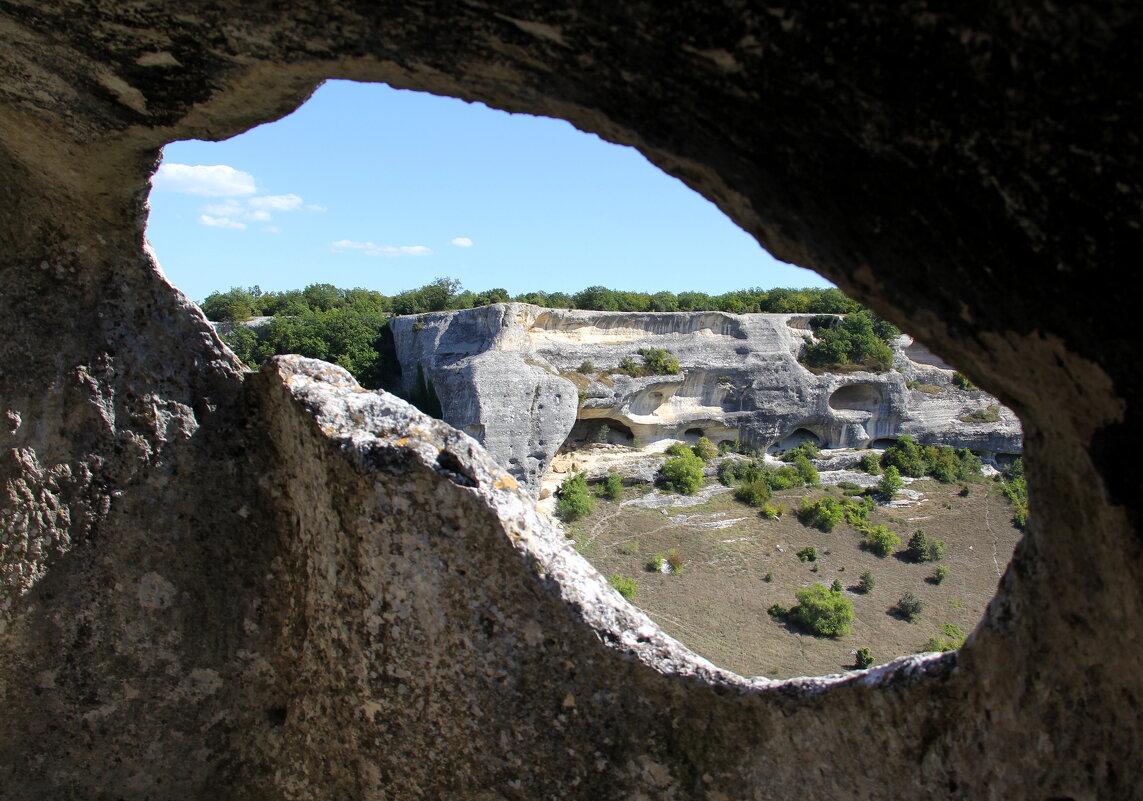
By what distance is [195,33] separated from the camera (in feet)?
7.86

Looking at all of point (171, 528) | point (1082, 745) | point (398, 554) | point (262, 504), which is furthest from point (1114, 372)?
point (171, 528)

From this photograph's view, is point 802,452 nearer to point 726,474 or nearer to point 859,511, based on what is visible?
point 726,474

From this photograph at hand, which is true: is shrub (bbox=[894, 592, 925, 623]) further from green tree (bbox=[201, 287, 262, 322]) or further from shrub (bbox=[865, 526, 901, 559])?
green tree (bbox=[201, 287, 262, 322])

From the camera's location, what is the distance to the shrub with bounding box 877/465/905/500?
3153cm

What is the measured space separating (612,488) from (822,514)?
25.5 feet

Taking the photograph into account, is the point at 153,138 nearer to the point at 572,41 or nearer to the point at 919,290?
the point at 572,41

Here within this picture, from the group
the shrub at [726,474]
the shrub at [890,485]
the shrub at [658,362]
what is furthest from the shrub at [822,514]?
the shrub at [658,362]

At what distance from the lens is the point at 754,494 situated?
3017cm

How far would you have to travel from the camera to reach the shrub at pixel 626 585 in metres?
22.1

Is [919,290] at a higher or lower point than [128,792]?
higher

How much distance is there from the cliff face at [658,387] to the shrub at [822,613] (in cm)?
933

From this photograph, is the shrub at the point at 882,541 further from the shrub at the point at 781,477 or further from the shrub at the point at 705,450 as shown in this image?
the shrub at the point at 705,450

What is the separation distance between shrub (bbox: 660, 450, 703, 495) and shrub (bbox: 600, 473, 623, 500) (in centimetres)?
203

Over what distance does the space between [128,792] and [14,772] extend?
581mm
